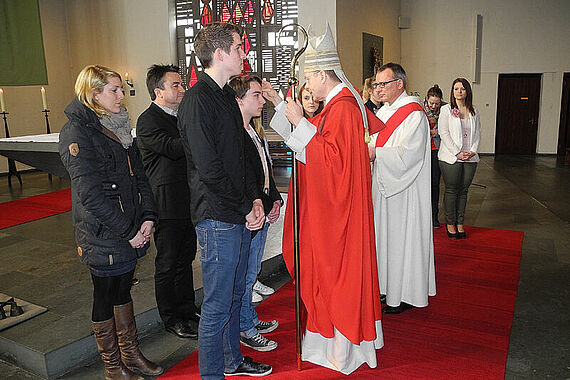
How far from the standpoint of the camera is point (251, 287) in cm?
277

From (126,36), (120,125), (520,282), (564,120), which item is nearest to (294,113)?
(120,125)

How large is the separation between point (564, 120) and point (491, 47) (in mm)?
2452

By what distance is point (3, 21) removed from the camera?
8.38 metres

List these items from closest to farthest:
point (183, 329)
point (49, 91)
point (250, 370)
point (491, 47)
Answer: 1. point (250, 370)
2. point (183, 329)
3. point (49, 91)
4. point (491, 47)

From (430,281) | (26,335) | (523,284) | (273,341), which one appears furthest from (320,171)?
(523,284)

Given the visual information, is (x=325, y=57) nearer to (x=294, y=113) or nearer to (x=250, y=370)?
(x=294, y=113)

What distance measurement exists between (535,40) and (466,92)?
303 inches

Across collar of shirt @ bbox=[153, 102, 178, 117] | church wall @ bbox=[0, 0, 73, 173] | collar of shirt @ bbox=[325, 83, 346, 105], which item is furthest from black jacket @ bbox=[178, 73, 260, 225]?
church wall @ bbox=[0, 0, 73, 173]

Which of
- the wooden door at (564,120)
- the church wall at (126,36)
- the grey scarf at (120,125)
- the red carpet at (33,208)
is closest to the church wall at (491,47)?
the wooden door at (564,120)

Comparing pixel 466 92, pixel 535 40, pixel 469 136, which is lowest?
pixel 469 136

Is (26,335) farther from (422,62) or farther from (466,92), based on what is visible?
(422,62)

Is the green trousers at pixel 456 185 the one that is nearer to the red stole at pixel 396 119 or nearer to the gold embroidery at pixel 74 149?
the red stole at pixel 396 119

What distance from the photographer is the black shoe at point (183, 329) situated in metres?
2.75

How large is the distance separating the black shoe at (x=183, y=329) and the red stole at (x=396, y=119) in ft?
5.37
